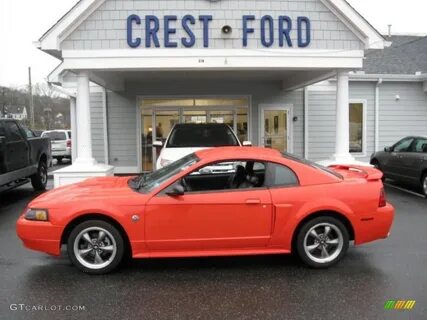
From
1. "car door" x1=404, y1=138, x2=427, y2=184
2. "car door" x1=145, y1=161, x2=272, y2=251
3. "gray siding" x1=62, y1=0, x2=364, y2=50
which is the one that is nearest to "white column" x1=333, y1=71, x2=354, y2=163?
"gray siding" x1=62, y1=0, x2=364, y2=50

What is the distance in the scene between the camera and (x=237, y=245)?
208 inches

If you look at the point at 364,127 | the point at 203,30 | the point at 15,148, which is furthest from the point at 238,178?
the point at 364,127

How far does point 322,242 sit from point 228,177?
4.87 ft

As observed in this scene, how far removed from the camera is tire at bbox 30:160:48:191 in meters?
12.0

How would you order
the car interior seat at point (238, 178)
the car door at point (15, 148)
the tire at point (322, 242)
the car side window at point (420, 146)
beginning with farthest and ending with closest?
the car side window at point (420, 146) → the car door at point (15, 148) → the car interior seat at point (238, 178) → the tire at point (322, 242)

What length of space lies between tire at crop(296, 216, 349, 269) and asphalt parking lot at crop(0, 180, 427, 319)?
137mm

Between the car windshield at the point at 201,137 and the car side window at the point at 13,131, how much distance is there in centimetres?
353

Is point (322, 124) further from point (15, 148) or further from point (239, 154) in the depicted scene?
point (239, 154)

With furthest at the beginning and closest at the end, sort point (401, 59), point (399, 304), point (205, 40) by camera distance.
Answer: point (401, 59) < point (205, 40) < point (399, 304)

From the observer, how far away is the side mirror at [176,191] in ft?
16.8

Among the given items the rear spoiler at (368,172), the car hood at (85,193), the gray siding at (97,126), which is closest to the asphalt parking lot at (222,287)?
the car hood at (85,193)

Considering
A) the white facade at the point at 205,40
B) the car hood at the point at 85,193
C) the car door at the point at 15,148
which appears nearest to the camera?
the car hood at the point at 85,193

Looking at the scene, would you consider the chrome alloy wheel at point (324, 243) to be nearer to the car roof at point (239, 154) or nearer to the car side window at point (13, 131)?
the car roof at point (239, 154)

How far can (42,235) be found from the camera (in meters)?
5.16
